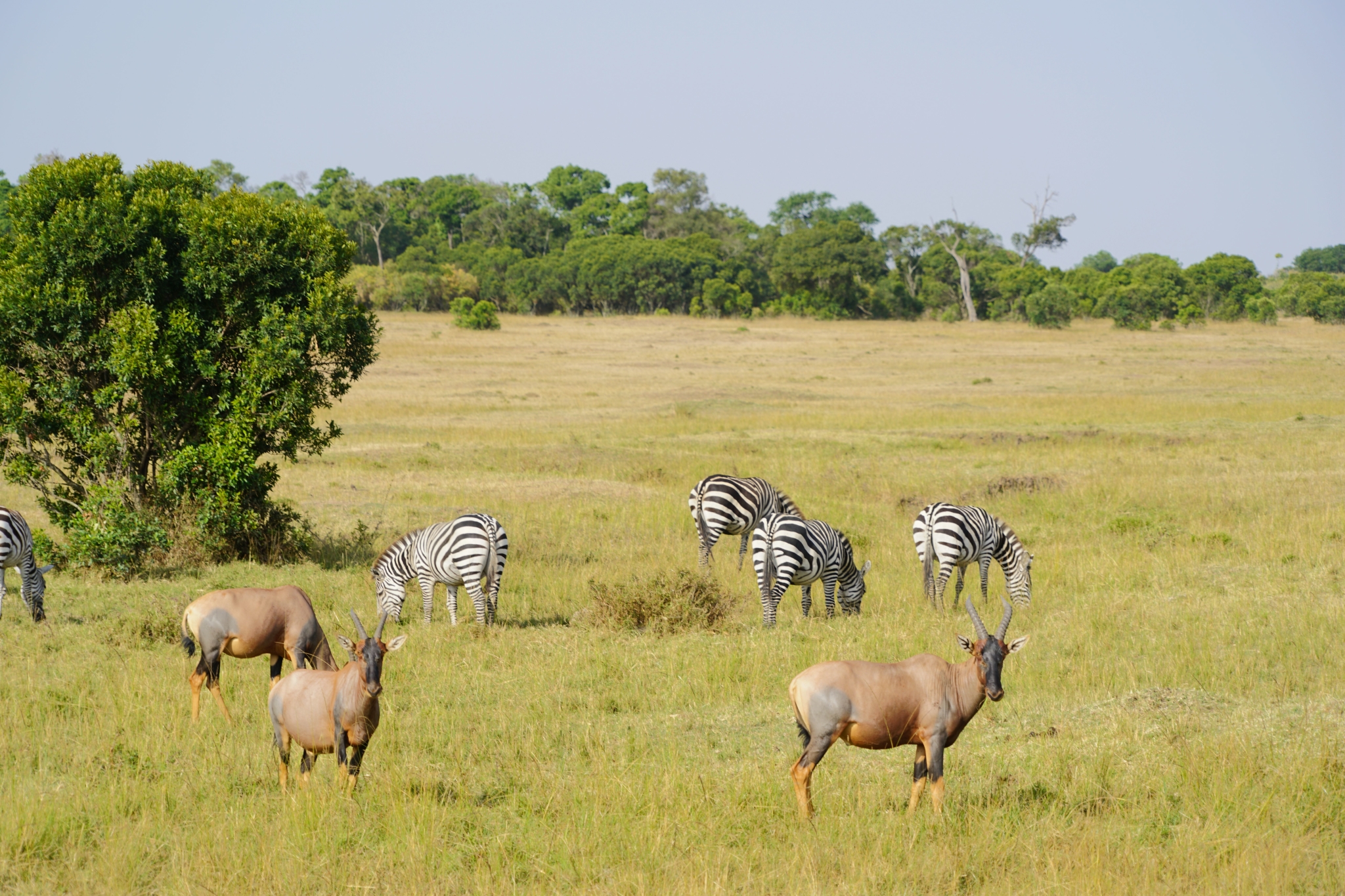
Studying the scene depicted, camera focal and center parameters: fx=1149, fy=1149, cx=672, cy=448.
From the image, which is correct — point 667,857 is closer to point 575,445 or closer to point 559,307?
point 575,445

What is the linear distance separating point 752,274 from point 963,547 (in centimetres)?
7425

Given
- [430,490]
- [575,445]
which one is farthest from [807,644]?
[575,445]

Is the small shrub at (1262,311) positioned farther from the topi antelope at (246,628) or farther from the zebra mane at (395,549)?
the topi antelope at (246,628)

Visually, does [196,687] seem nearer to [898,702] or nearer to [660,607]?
[660,607]

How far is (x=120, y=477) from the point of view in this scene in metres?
15.8

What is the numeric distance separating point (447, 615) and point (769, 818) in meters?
7.80

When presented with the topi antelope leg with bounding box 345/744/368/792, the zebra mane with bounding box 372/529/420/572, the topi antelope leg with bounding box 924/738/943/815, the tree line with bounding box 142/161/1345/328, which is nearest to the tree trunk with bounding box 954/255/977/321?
the tree line with bounding box 142/161/1345/328

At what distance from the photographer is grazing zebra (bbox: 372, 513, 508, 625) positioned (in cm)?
1305

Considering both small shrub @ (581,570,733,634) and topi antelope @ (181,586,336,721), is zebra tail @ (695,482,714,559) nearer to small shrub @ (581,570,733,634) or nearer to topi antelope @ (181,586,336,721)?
small shrub @ (581,570,733,634)

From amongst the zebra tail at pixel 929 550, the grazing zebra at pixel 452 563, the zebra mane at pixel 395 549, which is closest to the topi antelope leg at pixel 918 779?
the grazing zebra at pixel 452 563

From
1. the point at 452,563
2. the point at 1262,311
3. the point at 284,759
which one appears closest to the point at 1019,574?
the point at 452,563

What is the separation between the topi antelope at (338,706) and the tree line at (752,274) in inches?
2624

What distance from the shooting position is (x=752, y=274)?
8706cm

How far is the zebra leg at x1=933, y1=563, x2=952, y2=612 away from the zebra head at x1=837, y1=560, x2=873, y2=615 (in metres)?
1.03
